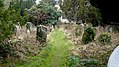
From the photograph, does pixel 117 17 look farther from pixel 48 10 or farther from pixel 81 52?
pixel 48 10

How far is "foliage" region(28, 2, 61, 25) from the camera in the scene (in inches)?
1161

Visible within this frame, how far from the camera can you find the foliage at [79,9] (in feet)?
91.3

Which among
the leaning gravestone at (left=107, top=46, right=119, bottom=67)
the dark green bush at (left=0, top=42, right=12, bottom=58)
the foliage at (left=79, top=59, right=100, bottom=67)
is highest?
the leaning gravestone at (left=107, top=46, right=119, bottom=67)

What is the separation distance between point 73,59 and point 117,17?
9.00 feet

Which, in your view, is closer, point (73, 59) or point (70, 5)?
point (73, 59)

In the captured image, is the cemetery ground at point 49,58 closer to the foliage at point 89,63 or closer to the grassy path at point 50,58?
the grassy path at point 50,58

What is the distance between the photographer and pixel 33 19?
29391 millimetres

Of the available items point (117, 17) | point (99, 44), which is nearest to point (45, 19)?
point (99, 44)

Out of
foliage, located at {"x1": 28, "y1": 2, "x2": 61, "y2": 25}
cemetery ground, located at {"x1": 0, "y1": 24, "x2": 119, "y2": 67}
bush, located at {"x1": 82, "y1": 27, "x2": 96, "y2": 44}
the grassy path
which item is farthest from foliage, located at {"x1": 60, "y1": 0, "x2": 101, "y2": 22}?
the grassy path

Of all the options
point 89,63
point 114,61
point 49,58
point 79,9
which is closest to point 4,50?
point 49,58

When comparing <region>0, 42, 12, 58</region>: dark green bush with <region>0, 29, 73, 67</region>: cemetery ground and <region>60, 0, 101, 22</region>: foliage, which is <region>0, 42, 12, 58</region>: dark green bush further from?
<region>60, 0, 101, 22</region>: foliage

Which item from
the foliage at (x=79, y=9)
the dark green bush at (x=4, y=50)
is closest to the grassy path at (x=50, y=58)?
the dark green bush at (x=4, y=50)

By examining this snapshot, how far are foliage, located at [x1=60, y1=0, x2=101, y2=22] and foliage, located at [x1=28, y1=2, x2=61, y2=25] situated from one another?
2828mm

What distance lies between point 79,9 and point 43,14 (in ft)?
14.4
